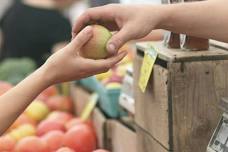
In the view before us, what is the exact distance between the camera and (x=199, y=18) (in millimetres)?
1223

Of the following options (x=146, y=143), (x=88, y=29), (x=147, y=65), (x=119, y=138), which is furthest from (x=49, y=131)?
(x=88, y=29)

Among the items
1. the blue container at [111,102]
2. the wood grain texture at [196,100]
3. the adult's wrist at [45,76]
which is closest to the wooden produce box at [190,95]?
the wood grain texture at [196,100]

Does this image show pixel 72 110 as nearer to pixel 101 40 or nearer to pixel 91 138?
pixel 91 138

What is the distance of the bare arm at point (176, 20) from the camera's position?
122cm

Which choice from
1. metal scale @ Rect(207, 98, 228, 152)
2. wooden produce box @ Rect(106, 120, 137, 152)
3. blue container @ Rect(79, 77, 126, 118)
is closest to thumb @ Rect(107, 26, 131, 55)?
metal scale @ Rect(207, 98, 228, 152)

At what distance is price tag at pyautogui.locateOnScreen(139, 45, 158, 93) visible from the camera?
1387 millimetres

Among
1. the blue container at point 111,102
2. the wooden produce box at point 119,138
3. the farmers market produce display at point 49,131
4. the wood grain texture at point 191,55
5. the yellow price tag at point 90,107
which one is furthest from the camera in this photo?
the yellow price tag at point 90,107

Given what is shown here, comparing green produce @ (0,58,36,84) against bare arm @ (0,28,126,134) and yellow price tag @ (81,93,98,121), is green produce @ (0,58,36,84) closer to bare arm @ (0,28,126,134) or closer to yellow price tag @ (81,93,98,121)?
yellow price tag @ (81,93,98,121)

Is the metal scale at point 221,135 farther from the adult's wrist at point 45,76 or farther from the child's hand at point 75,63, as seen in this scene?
the adult's wrist at point 45,76

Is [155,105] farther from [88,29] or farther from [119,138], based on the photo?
[119,138]

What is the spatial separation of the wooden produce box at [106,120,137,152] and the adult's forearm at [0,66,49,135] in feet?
1.40

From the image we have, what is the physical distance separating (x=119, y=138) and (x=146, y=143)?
13.5 inches

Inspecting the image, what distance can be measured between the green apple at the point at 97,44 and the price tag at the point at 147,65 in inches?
5.3

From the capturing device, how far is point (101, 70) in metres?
1.29
